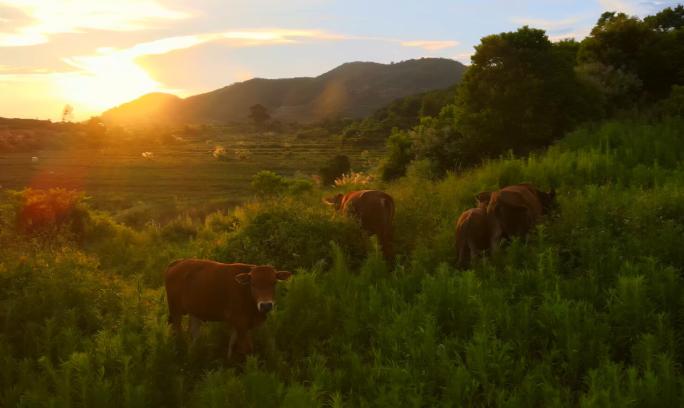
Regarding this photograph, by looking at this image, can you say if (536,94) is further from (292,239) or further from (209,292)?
(209,292)

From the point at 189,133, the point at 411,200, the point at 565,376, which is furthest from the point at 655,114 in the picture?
the point at 189,133

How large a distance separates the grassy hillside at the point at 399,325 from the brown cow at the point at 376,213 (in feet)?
1.29

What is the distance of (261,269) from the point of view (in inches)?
262

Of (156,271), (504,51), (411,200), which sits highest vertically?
(504,51)

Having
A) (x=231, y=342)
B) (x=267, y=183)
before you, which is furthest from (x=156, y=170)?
(x=231, y=342)

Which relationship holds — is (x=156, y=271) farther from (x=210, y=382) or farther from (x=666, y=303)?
(x=666, y=303)

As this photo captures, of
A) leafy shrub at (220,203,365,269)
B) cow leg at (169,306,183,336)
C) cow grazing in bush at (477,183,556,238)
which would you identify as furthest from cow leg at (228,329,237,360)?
cow grazing in bush at (477,183,556,238)

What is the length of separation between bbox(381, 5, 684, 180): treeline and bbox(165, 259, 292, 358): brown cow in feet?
36.4

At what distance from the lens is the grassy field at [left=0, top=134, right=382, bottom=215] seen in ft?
129

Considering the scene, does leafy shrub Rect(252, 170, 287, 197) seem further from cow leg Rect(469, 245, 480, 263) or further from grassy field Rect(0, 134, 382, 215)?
cow leg Rect(469, 245, 480, 263)

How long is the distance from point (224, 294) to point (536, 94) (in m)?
14.6

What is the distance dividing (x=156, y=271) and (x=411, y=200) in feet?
20.0

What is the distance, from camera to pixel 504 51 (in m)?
19.2

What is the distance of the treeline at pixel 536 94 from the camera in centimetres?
1808
